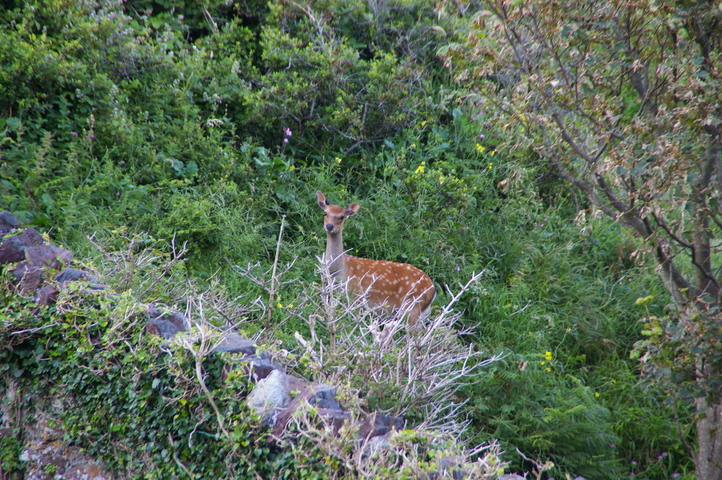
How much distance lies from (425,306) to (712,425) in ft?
9.18

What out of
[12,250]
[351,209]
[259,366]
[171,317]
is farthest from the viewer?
[351,209]

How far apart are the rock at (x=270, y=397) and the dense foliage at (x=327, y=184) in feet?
3.22

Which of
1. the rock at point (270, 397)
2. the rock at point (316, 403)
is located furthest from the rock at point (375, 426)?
the rock at point (270, 397)

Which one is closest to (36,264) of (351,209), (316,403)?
(316,403)

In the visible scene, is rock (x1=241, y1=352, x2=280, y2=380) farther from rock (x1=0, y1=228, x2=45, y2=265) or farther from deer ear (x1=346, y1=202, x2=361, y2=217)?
deer ear (x1=346, y1=202, x2=361, y2=217)

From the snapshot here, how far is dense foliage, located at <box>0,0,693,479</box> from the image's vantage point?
5.81m

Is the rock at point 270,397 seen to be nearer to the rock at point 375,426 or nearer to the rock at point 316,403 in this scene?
the rock at point 316,403

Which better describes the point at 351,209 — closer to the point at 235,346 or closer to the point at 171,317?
the point at 171,317

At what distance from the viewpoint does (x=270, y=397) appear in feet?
11.7

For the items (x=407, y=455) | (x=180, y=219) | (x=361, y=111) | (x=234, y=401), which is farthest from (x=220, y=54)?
(x=407, y=455)

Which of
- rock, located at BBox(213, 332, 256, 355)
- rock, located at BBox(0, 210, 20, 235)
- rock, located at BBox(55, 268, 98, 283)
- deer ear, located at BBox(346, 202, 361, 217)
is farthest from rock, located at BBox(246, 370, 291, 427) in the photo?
deer ear, located at BBox(346, 202, 361, 217)

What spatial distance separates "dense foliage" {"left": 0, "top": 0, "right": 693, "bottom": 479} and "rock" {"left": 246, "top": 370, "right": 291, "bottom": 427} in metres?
0.98

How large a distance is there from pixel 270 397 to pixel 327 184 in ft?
15.8

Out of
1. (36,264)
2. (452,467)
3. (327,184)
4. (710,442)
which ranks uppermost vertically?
(710,442)
